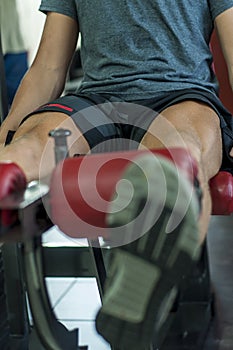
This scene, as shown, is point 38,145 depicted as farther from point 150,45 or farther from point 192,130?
point 150,45

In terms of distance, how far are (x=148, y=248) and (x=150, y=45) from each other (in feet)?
2.41

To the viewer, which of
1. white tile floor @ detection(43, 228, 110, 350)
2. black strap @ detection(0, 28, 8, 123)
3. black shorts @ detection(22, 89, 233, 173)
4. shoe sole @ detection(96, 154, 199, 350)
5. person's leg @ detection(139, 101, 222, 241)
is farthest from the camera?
black strap @ detection(0, 28, 8, 123)

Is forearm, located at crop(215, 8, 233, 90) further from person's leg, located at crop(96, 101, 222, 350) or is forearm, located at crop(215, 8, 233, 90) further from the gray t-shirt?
person's leg, located at crop(96, 101, 222, 350)

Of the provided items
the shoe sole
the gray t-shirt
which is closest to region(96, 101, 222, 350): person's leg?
the shoe sole

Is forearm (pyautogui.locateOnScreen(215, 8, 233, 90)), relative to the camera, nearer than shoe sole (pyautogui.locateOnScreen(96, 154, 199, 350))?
No

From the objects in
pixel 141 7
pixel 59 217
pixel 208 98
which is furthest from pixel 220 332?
pixel 59 217

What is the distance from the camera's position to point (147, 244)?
2.77 ft

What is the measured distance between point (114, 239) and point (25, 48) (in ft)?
7.12

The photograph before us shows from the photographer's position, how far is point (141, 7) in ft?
4.82

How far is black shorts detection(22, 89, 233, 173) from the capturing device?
4.41ft

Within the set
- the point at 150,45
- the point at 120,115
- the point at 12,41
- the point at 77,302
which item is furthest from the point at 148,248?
the point at 12,41

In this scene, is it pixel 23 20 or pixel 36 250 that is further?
pixel 23 20

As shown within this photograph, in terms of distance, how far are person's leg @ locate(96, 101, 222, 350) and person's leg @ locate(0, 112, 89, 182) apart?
1.11ft

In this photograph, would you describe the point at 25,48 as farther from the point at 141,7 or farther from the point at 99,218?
the point at 99,218
